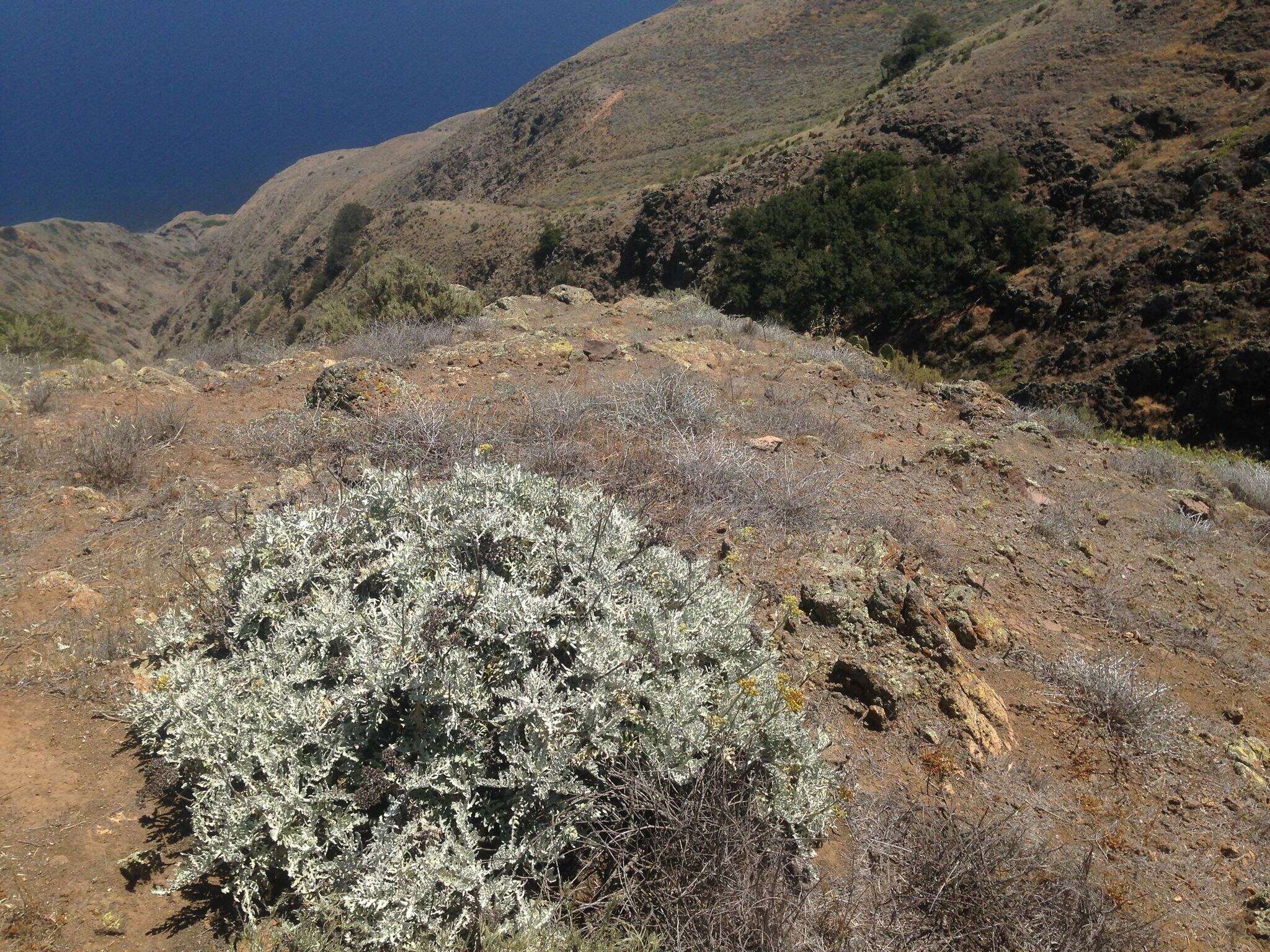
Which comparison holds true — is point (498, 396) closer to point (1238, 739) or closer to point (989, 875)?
point (989, 875)

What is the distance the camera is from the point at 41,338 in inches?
546

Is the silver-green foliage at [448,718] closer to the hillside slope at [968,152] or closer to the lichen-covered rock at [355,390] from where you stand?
the lichen-covered rock at [355,390]

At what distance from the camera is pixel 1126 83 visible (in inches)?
801

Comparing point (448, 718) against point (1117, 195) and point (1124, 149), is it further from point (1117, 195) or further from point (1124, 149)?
point (1124, 149)

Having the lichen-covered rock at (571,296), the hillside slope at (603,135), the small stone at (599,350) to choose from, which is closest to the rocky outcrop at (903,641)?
the small stone at (599,350)

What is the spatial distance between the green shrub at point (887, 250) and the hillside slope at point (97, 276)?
106ft

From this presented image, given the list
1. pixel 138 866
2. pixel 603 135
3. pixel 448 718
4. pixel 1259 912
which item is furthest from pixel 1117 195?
pixel 603 135

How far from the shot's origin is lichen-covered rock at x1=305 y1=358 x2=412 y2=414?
478cm

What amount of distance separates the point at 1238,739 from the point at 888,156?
2317cm

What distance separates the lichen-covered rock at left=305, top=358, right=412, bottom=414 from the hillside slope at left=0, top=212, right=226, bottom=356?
36.2m

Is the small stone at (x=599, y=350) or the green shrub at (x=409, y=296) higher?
the green shrub at (x=409, y=296)

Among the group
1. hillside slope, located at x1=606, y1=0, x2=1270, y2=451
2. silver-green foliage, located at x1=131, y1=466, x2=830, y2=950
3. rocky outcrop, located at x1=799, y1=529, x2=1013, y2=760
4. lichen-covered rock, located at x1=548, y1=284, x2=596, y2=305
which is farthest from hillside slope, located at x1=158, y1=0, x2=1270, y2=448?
silver-green foliage, located at x1=131, y1=466, x2=830, y2=950

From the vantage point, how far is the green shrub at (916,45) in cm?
3322

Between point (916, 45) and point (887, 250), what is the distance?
23945mm
